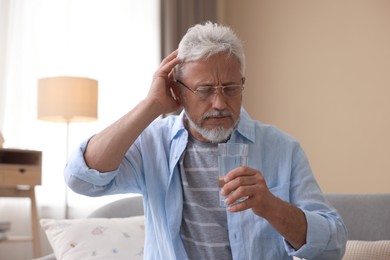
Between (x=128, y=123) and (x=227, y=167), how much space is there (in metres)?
0.40

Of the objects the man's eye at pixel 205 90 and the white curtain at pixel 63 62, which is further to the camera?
the white curtain at pixel 63 62

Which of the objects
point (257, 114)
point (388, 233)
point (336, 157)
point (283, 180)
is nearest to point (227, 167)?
point (283, 180)

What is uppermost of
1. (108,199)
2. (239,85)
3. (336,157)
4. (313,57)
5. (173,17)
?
(173,17)

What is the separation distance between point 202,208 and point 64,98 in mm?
1990

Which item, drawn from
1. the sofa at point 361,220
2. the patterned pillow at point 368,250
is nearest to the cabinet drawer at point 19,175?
the sofa at point 361,220

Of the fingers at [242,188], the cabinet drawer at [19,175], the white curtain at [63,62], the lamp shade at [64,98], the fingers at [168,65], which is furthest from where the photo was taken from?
the white curtain at [63,62]

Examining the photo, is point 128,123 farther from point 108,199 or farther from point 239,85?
point 108,199

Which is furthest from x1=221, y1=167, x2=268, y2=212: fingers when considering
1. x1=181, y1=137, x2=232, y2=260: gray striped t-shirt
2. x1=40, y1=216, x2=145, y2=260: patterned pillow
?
x1=40, y1=216, x2=145, y2=260: patterned pillow

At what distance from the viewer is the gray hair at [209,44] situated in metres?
1.67

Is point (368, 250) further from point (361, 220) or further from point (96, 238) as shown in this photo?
point (96, 238)

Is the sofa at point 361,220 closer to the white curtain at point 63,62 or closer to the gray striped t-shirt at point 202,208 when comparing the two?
the gray striped t-shirt at point 202,208

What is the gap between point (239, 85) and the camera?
167 cm

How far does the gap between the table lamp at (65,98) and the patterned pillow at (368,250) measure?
1886 mm

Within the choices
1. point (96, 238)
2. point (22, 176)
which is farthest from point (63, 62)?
point (96, 238)
